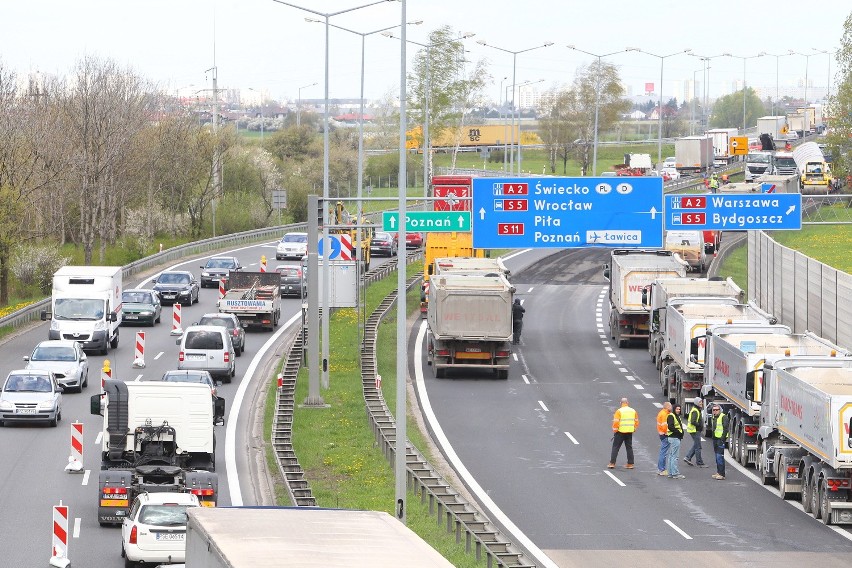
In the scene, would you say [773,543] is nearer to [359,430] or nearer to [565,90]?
[359,430]

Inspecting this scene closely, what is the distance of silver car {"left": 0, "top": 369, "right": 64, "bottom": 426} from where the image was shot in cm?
3653

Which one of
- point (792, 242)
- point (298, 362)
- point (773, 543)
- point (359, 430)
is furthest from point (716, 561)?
point (792, 242)

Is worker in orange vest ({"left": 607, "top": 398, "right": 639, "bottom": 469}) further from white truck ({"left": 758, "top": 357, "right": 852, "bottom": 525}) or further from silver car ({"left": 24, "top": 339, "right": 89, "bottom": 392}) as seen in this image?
silver car ({"left": 24, "top": 339, "right": 89, "bottom": 392})

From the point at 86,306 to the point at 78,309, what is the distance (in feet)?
0.88

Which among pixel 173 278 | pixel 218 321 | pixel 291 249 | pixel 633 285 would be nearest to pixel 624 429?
pixel 633 285

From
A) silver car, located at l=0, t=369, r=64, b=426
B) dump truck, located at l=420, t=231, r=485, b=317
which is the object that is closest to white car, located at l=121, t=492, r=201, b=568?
silver car, located at l=0, t=369, r=64, b=426

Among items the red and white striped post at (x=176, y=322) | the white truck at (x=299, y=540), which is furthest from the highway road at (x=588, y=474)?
the white truck at (x=299, y=540)

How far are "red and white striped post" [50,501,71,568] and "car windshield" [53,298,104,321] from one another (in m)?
25.6

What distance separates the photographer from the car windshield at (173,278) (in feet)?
199

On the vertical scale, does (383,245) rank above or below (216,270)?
above

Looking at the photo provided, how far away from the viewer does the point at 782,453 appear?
30.3 metres

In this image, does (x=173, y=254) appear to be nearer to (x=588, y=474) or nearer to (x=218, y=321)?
(x=218, y=321)

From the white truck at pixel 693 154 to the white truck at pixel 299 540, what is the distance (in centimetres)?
11328

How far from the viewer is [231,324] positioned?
1929 inches
